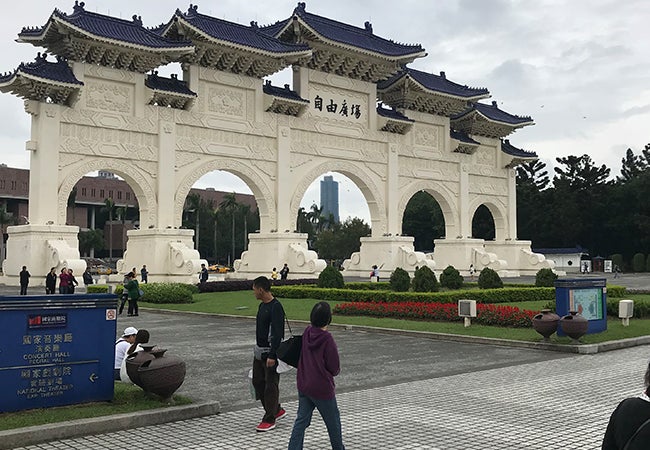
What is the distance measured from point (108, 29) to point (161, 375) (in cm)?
2534

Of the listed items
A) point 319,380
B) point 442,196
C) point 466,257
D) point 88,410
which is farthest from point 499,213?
point 319,380

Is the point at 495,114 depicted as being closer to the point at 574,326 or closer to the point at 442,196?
the point at 442,196

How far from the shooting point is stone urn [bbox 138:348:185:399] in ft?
23.5

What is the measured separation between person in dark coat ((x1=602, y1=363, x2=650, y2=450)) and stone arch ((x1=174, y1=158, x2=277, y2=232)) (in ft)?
94.9

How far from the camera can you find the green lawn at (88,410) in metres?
6.33

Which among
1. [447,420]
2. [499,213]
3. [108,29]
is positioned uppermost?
[108,29]

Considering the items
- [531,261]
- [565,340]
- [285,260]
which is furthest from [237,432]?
[531,261]

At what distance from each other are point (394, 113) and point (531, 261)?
592 inches

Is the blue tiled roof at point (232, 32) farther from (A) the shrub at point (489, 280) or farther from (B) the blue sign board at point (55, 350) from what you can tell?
(B) the blue sign board at point (55, 350)

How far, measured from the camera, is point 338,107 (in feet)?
120

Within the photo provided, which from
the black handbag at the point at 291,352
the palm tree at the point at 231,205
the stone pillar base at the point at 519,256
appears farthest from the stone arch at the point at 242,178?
the palm tree at the point at 231,205

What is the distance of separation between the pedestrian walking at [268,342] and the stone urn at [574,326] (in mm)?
7519

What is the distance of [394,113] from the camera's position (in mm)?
39344

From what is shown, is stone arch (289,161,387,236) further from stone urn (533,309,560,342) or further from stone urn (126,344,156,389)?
stone urn (126,344,156,389)
